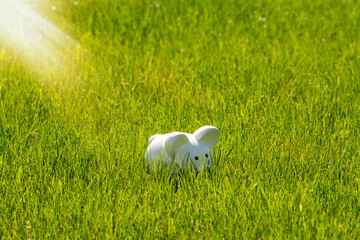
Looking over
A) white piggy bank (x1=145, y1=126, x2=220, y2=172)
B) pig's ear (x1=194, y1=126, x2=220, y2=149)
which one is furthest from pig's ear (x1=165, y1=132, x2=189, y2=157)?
pig's ear (x1=194, y1=126, x2=220, y2=149)

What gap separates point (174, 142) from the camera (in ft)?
10.7

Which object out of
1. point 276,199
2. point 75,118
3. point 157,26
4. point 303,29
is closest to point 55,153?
point 75,118

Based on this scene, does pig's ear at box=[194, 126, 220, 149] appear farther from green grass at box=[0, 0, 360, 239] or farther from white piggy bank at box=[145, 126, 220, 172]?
green grass at box=[0, 0, 360, 239]

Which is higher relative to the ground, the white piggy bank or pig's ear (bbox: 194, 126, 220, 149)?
pig's ear (bbox: 194, 126, 220, 149)

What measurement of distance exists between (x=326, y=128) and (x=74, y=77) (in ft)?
8.32

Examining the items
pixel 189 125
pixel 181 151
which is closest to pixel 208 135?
pixel 181 151

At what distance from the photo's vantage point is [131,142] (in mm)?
3773

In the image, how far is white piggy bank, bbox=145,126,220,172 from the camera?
3.28 meters

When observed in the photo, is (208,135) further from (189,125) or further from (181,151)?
(189,125)

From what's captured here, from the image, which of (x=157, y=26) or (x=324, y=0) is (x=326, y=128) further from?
(x=324, y=0)

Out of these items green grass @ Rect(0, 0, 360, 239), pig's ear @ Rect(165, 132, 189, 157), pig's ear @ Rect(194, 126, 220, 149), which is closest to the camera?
green grass @ Rect(0, 0, 360, 239)

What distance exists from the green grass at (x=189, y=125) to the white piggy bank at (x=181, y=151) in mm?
94

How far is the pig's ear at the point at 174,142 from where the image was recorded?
128 inches

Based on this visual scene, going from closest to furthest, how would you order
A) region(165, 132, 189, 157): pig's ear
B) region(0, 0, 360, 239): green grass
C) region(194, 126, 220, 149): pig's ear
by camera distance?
region(0, 0, 360, 239): green grass
region(165, 132, 189, 157): pig's ear
region(194, 126, 220, 149): pig's ear
